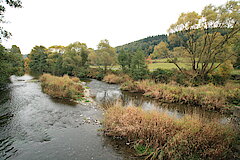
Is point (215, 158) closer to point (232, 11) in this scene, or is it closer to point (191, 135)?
point (191, 135)

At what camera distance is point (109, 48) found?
97.5 feet

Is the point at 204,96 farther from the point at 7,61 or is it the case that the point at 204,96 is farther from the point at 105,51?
the point at 105,51

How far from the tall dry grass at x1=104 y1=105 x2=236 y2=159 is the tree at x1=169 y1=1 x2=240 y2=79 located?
51.3 ft

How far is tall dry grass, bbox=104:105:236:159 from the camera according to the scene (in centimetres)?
446

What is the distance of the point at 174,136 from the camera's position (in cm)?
488

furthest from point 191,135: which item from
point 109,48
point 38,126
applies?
point 109,48

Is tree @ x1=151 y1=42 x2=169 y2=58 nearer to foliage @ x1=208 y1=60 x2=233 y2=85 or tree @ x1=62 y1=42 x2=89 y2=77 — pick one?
foliage @ x1=208 y1=60 x2=233 y2=85

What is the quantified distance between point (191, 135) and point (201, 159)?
2.66 ft

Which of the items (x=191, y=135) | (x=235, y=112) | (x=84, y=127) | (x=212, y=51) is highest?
(x=212, y=51)

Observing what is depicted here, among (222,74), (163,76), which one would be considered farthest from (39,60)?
(222,74)

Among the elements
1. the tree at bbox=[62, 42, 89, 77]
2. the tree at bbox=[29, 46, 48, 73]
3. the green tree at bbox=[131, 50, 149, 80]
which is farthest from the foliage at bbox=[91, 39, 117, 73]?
the tree at bbox=[29, 46, 48, 73]

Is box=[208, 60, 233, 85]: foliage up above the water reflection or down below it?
above

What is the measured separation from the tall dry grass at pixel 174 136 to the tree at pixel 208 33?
615 inches

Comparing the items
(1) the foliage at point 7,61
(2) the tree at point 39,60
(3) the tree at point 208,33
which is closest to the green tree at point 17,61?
(1) the foliage at point 7,61
